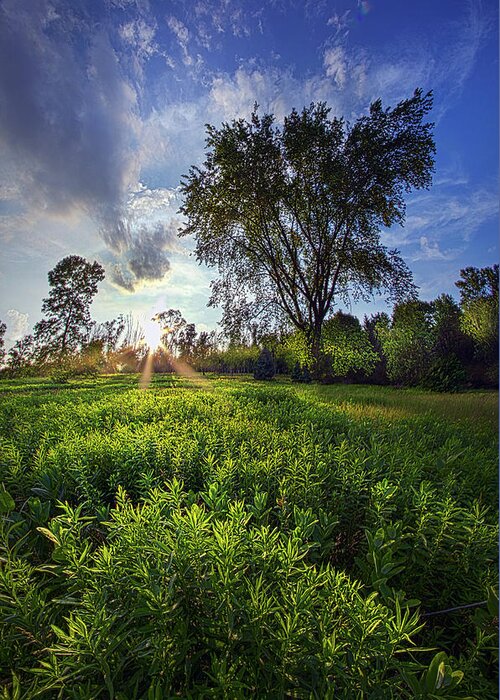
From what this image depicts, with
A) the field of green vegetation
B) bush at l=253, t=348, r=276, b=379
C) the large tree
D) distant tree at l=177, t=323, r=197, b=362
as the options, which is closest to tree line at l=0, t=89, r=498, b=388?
the large tree

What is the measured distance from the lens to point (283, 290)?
561 inches

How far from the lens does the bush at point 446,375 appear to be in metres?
10.5

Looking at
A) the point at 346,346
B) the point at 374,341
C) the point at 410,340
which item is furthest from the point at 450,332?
the point at 374,341

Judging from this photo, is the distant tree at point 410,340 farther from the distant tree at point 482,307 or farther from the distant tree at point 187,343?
the distant tree at point 187,343

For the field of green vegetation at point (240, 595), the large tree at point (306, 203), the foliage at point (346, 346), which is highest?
the large tree at point (306, 203)

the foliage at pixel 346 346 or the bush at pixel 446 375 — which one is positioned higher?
the foliage at pixel 346 346

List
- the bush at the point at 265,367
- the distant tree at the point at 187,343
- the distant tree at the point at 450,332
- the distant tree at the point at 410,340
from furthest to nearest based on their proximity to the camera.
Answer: the distant tree at the point at 187,343
the bush at the point at 265,367
the distant tree at the point at 410,340
the distant tree at the point at 450,332

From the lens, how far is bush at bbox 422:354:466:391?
1053 centimetres

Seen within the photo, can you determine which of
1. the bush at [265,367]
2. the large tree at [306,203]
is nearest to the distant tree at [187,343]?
the bush at [265,367]

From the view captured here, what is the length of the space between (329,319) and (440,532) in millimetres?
13673

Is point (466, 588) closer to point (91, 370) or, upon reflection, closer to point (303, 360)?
point (303, 360)

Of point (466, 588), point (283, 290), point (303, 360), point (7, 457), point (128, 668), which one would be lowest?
point (466, 588)

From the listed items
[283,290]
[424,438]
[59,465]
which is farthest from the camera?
[283,290]

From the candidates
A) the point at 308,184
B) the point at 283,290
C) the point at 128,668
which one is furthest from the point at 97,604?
the point at 283,290
